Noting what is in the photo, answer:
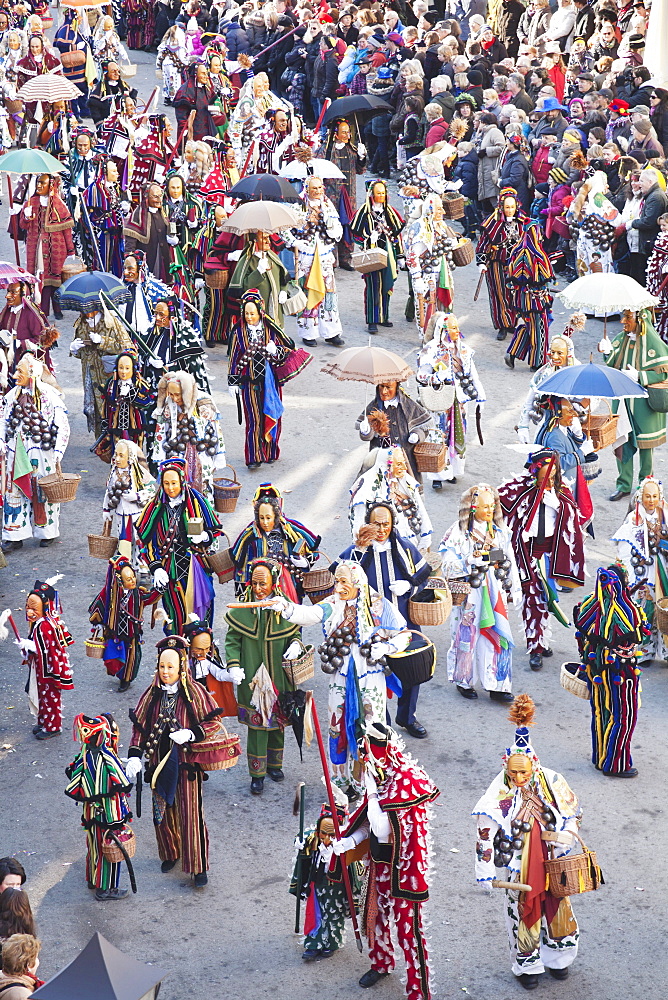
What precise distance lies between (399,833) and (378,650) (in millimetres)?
2028

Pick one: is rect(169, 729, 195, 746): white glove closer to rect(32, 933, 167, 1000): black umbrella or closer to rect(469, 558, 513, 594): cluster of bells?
rect(32, 933, 167, 1000): black umbrella

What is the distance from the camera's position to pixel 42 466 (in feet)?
47.6

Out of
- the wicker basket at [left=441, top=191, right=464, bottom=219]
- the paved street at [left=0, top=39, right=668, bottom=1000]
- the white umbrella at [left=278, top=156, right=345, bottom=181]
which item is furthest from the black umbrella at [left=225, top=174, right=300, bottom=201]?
the paved street at [left=0, top=39, right=668, bottom=1000]

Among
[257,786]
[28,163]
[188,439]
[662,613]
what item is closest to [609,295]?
[662,613]

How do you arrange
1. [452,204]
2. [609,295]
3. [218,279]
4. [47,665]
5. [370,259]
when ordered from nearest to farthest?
[47,665] < [609,295] < [218,279] < [370,259] < [452,204]

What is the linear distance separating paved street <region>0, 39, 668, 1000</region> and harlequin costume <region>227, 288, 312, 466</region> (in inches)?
36.7

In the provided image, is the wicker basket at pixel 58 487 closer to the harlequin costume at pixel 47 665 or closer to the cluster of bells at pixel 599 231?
the harlequin costume at pixel 47 665

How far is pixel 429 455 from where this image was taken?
13.8 m

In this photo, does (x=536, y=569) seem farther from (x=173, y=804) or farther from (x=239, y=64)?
Result: (x=239, y=64)

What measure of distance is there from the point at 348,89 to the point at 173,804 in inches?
604

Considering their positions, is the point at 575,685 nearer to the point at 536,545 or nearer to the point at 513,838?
the point at 513,838

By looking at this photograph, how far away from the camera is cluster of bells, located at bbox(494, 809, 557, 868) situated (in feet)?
30.1

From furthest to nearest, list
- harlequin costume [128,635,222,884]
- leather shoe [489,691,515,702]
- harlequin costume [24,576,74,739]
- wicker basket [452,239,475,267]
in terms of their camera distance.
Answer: wicker basket [452,239,475,267]
leather shoe [489,691,515,702]
harlequin costume [24,576,74,739]
harlequin costume [128,635,222,884]

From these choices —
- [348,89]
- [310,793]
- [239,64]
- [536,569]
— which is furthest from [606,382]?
[239,64]
